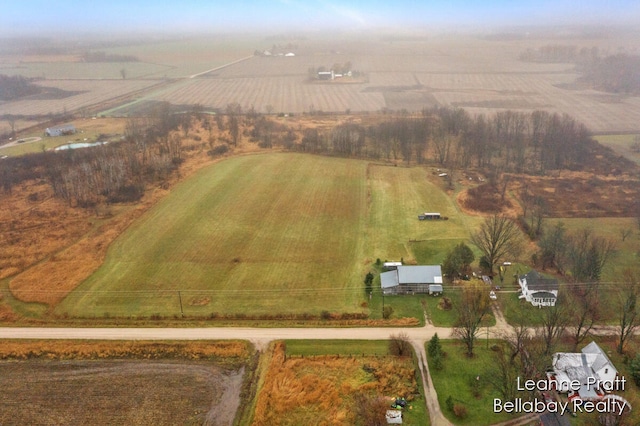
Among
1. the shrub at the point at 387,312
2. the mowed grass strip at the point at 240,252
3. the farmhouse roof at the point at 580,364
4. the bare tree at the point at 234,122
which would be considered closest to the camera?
the farmhouse roof at the point at 580,364

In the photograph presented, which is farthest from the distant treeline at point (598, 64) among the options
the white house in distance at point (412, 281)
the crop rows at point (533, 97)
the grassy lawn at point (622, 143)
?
the white house in distance at point (412, 281)

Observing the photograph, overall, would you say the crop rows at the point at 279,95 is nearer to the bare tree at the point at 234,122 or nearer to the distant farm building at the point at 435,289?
the bare tree at the point at 234,122

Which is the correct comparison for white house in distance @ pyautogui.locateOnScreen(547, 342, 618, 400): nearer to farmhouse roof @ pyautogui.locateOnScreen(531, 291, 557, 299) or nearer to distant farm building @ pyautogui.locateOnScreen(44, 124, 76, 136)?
farmhouse roof @ pyautogui.locateOnScreen(531, 291, 557, 299)

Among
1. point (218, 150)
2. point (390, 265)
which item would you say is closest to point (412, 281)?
point (390, 265)

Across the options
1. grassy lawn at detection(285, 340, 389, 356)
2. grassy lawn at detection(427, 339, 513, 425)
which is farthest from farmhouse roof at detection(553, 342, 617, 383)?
grassy lawn at detection(285, 340, 389, 356)

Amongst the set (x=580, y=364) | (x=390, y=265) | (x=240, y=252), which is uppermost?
(x=240, y=252)

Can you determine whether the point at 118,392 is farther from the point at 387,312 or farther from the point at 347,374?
the point at 387,312
